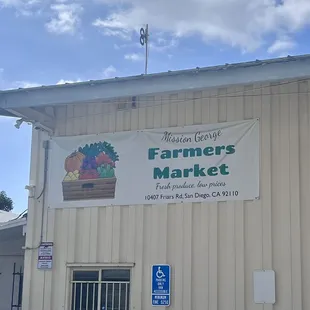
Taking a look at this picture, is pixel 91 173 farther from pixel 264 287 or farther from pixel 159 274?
pixel 264 287

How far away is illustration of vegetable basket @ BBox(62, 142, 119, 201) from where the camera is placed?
39.0 feet

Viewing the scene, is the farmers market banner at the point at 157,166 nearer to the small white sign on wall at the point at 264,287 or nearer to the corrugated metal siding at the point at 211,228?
the corrugated metal siding at the point at 211,228

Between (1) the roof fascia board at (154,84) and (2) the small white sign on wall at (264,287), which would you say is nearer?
(1) the roof fascia board at (154,84)

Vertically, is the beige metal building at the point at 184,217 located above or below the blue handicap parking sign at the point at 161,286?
above

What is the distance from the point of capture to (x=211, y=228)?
1086 centimetres

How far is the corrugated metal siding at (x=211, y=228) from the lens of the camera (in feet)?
33.8

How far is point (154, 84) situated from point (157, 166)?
1.56 m

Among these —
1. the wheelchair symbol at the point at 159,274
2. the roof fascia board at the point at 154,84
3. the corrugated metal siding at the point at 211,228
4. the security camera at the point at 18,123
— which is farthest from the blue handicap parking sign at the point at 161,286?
the security camera at the point at 18,123

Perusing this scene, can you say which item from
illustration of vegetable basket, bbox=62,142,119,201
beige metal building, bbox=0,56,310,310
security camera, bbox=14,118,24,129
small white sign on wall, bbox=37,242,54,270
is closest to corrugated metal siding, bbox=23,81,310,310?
beige metal building, bbox=0,56,310,310

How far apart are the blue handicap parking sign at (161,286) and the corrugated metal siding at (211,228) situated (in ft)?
0.34

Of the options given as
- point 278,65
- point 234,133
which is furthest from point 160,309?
point 278,65

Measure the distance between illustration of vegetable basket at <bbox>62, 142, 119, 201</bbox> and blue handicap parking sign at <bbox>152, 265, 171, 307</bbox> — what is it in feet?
5.38

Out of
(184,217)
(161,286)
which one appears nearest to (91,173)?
(184,217)

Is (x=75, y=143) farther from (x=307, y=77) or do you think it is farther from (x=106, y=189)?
(x=307, y=77)
